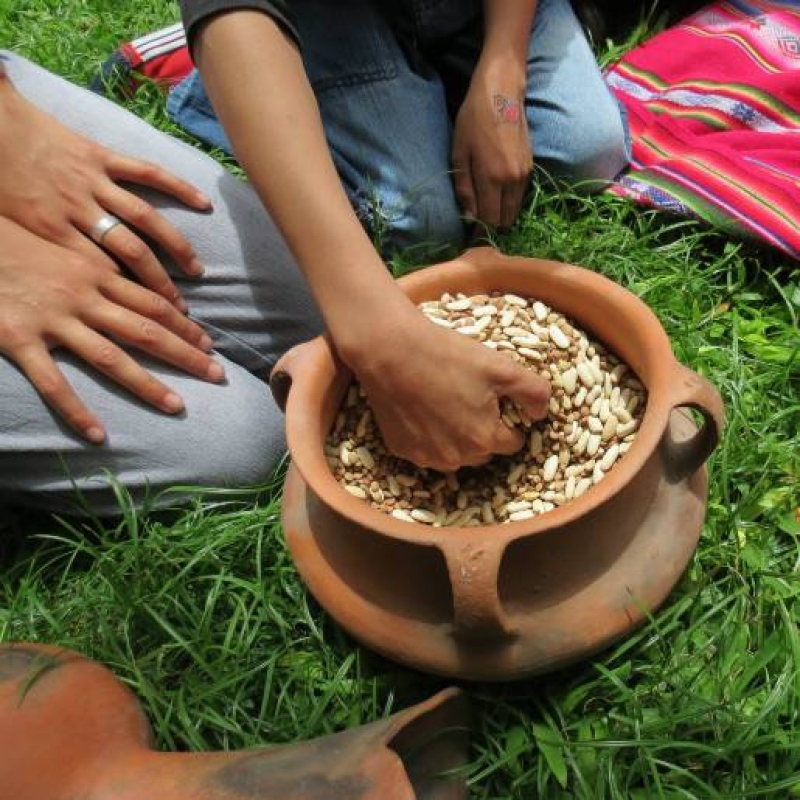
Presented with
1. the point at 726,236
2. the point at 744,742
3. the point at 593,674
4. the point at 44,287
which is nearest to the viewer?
the point at 744,742

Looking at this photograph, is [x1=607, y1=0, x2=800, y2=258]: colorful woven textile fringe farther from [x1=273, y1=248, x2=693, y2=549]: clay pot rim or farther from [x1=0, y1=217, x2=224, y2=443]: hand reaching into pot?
[x1=0, y1=217, x2=224, y2=443]: hand reaching into pot

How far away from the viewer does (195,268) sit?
4.42ft

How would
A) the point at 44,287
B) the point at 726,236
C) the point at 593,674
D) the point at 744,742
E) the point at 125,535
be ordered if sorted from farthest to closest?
the point at 726,236
the point at 125,535
the point at 44,287
the point at 593,674
the point at 744,742

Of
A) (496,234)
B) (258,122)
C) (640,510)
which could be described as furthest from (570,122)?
(640,510)

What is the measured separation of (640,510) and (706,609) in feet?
0.79

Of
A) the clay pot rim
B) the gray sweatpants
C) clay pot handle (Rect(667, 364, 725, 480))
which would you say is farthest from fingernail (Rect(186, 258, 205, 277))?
clay pot handle (Rect(667, 364, 725, 480))

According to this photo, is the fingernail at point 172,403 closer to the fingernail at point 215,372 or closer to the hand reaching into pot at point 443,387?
the fingernail at point 215,372

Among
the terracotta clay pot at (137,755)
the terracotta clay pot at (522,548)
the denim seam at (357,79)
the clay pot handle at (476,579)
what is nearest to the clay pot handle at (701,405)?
the terracotta clay pot at (522,548)

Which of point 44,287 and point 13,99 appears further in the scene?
point 13,99

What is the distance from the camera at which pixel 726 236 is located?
1563 millimetres

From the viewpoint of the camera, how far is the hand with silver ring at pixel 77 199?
127 cm

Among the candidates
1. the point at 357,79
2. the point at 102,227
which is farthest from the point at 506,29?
the point at 102,227

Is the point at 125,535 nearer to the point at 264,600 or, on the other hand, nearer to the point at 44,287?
the point at 264,600

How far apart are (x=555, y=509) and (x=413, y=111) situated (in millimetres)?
956
